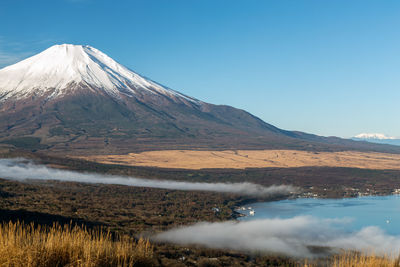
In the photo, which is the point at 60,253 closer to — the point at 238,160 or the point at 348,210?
the point at 348,210

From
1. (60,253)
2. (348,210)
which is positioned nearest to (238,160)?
(348,210)

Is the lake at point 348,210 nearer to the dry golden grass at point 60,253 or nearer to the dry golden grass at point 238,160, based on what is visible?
the dry golden grass at point 238,160

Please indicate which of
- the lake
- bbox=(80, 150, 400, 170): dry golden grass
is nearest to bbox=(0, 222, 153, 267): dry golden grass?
the lake

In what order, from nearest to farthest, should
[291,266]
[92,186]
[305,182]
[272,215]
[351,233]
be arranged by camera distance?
[291,266] → [351,233] → [92,186] → [272,215] → [305,182]

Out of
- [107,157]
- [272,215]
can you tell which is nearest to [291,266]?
[272,215]

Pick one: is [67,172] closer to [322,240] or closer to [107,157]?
[107,157]

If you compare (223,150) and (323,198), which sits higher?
(223,150)
